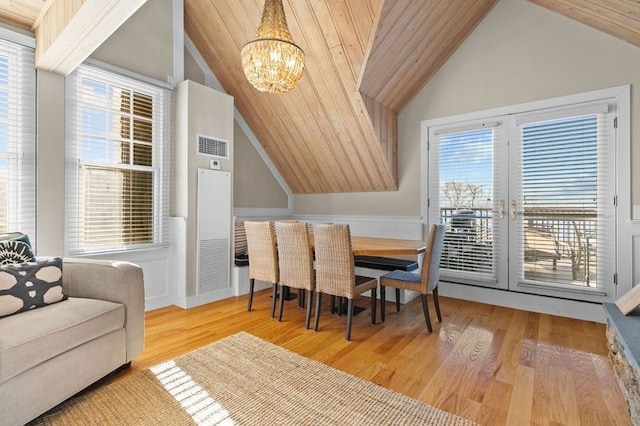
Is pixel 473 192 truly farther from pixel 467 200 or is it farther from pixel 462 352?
pixel 462 352

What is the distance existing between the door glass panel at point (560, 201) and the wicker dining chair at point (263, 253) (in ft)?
8.85

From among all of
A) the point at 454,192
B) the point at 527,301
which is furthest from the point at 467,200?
the point at 527,301

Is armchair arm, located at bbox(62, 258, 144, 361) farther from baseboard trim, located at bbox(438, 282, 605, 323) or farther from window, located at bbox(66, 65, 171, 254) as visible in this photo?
baseboard trim, located at bbox(438, 282, 605, 323)

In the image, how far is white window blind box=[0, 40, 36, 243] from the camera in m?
2.53

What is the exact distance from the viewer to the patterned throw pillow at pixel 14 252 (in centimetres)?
200

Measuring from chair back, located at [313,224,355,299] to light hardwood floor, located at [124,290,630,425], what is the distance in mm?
414

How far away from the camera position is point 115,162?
319cm

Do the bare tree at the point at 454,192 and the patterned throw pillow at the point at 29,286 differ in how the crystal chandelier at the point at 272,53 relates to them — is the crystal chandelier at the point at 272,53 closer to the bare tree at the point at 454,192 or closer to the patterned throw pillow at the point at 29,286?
the patterned throw pillow at the point at 29,286

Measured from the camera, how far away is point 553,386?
6.46 feet

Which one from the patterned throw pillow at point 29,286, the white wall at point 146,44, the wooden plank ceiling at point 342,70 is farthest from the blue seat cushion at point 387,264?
the white wall at point 146,44

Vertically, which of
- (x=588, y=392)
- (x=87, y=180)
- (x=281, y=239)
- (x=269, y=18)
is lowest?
(x=588, y=392)

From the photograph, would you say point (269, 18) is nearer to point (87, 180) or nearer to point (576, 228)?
point (87, 180)

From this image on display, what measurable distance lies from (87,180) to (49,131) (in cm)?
50

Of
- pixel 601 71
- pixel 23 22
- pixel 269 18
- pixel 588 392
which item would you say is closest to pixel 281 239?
pixel 269 18
